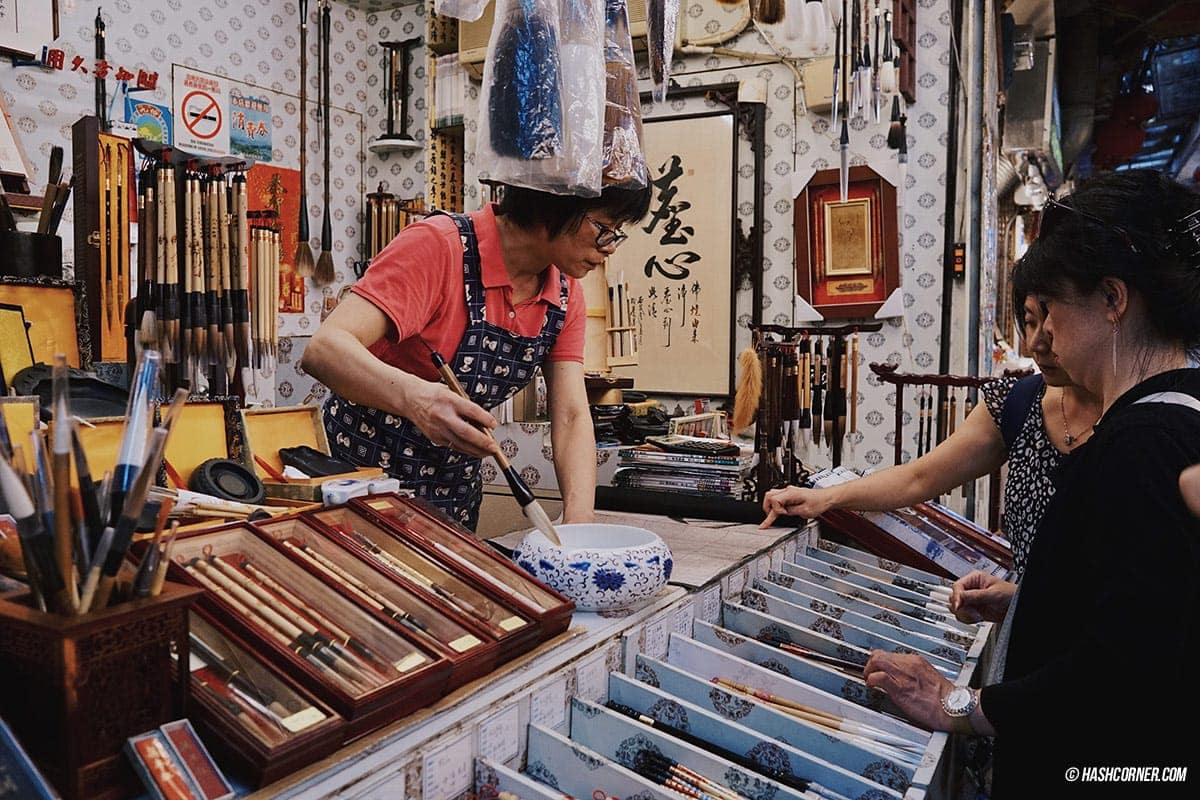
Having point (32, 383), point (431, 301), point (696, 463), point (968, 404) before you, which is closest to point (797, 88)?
point (968, 404)

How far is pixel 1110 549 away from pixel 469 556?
886 mm

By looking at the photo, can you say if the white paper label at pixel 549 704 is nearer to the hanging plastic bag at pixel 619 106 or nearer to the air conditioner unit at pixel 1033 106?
the hanging plastic bag at pixel 619 106

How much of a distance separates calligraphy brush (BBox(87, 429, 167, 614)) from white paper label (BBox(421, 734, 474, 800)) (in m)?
0.35

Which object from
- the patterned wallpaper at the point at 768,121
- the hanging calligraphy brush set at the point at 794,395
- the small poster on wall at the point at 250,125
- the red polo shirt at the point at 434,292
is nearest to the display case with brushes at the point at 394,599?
the red polo shirt at the point at 434,292

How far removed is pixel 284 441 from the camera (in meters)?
1.73

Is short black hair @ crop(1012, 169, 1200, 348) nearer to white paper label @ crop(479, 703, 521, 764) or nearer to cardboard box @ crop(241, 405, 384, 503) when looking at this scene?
white paper label @ crop(479, 703, 521, 764)

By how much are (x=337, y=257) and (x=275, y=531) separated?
5.63 metres

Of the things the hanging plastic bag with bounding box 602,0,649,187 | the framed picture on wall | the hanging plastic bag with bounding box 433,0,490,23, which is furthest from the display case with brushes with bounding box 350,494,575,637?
the framed picture on wall

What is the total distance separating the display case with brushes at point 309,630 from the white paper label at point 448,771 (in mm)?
58

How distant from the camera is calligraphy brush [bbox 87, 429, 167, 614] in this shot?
72cm

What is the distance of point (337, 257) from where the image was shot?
21.0 ft

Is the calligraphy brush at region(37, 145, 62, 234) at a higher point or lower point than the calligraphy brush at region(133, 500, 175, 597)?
higher

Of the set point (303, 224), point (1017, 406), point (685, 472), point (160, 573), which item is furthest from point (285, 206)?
point (160, 573)

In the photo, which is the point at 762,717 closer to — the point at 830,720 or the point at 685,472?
the point at 830,720
